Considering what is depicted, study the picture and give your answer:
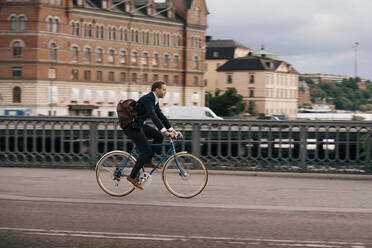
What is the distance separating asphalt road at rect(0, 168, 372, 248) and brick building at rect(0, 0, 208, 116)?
68.3 meters

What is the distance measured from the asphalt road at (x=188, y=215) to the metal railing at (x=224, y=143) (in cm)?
111

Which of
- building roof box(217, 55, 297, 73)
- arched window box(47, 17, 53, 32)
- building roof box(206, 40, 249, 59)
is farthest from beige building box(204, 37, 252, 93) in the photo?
arched window box(47, 17, 53, 32)

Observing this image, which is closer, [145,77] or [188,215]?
[188,215]

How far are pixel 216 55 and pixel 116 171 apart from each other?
139469 mm

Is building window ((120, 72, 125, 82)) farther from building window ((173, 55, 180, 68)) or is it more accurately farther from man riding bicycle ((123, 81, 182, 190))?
man riding bicycle ((123, 81, 182, 190))

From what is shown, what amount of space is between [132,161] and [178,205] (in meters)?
1.14

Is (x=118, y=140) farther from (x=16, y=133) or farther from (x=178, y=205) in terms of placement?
(x=178, y=205)

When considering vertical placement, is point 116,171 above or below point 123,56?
below

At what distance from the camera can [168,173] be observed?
28.7 feet

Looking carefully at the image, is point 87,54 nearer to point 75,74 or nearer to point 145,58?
point 75,74

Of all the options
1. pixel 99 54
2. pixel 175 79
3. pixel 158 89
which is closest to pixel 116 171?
pixel 158 89

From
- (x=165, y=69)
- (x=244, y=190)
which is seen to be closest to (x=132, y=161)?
(x=244, y=190)

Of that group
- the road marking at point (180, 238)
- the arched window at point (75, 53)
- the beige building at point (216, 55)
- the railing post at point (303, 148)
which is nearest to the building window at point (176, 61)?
the arched window at point (75, 53)

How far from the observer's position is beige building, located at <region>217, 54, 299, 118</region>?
133 metres
